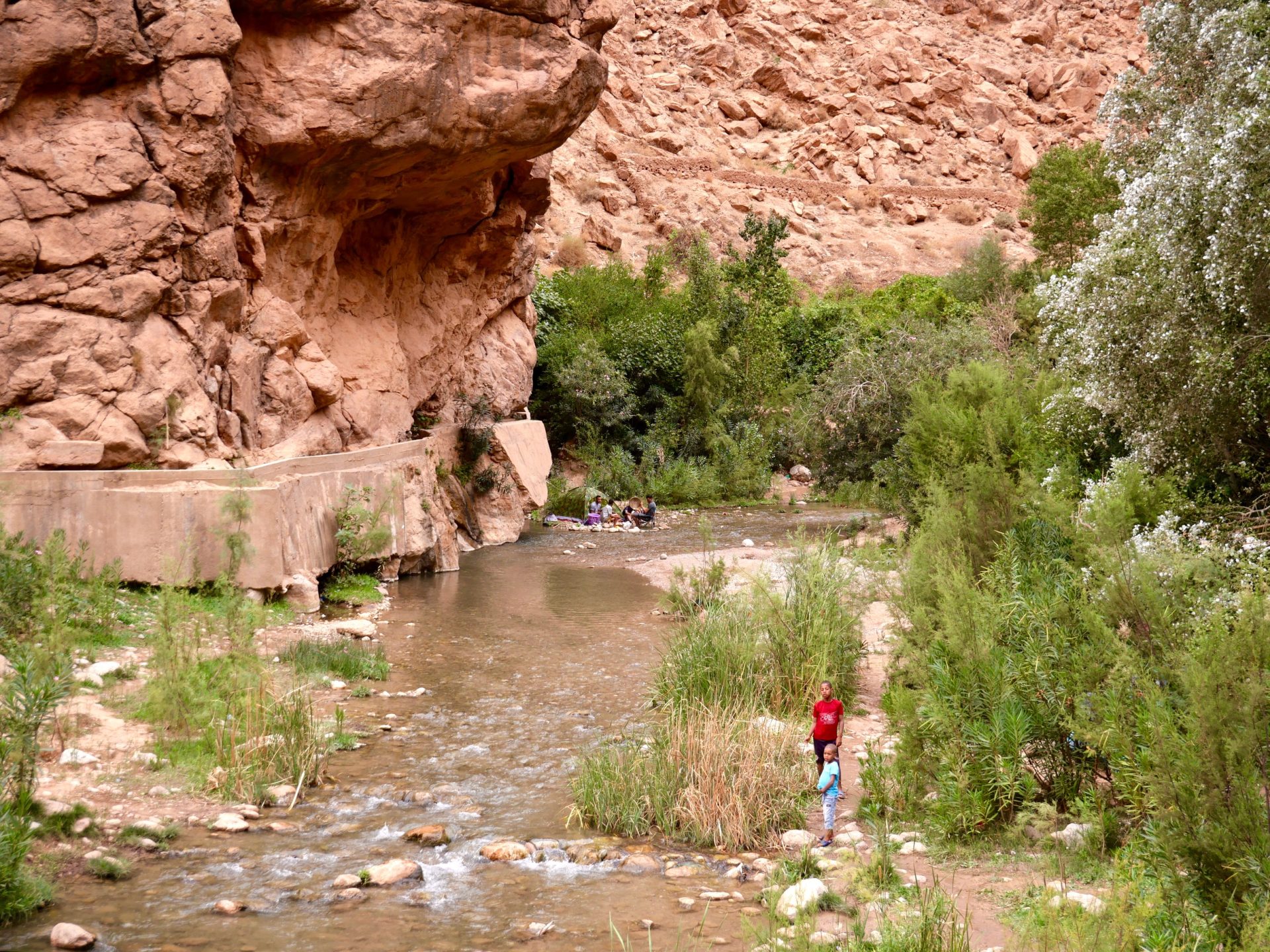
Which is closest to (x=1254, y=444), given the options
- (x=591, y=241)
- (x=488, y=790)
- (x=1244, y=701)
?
(x=1244, y=701)

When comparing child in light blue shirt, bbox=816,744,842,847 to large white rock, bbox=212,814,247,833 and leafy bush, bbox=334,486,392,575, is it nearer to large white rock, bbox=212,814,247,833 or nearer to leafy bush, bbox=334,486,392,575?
large white rock, bbox=212,814,247,833

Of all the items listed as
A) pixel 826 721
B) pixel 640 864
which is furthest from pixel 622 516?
pixel 640 864

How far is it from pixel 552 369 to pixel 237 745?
22.0 metres

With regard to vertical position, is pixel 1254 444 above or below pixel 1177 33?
below

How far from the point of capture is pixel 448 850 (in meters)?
6.94

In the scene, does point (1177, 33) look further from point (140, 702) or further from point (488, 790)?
point (140, 702)

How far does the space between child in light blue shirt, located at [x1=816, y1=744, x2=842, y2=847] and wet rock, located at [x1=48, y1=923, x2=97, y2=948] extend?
4119 mm

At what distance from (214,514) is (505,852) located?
23.4 ft

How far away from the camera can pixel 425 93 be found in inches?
663

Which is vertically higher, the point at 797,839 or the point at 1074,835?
the point at 1074,835

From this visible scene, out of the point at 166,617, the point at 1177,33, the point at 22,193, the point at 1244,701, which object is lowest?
the point at 166,617

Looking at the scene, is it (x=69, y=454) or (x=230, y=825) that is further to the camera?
(x=69, y=454)

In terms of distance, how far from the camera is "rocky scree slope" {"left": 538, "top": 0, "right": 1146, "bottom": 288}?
144 ft

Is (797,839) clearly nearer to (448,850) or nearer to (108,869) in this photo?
(448,850)
